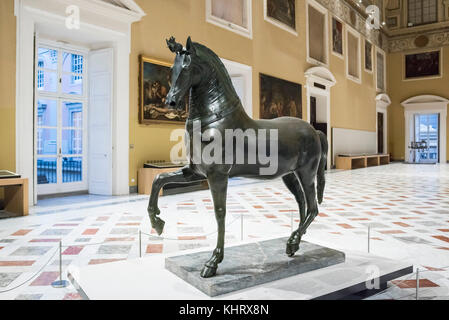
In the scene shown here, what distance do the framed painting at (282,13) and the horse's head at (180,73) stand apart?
13.4 meters

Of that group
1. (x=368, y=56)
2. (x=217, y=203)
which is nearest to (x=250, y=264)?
(x=217, y=203)

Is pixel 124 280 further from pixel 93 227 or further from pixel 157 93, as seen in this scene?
pixel 157 93

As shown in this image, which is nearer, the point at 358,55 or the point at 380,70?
the point at 358,55

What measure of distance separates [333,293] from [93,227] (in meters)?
4.25

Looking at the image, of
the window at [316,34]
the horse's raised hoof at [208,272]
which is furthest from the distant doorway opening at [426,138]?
the horse's raised hoof at [208,272]

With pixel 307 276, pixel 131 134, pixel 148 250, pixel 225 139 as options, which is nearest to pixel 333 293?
pixel 307 276

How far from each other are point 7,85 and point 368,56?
22.8m

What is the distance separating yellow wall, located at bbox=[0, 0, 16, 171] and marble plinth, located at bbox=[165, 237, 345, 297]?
606 centimetres

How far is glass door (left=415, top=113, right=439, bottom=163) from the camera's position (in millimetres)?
26516

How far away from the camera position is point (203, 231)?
5371 mm

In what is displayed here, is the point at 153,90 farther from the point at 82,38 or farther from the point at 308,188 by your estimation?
the point at 308,188

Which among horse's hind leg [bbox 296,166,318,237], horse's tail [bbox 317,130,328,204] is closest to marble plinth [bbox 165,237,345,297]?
horse's hind leg [bbox 296,166,318,237]

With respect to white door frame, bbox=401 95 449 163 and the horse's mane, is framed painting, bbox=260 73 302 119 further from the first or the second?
white door frame, bbox=401 95 449 163

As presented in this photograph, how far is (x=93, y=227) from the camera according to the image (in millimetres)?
5656
